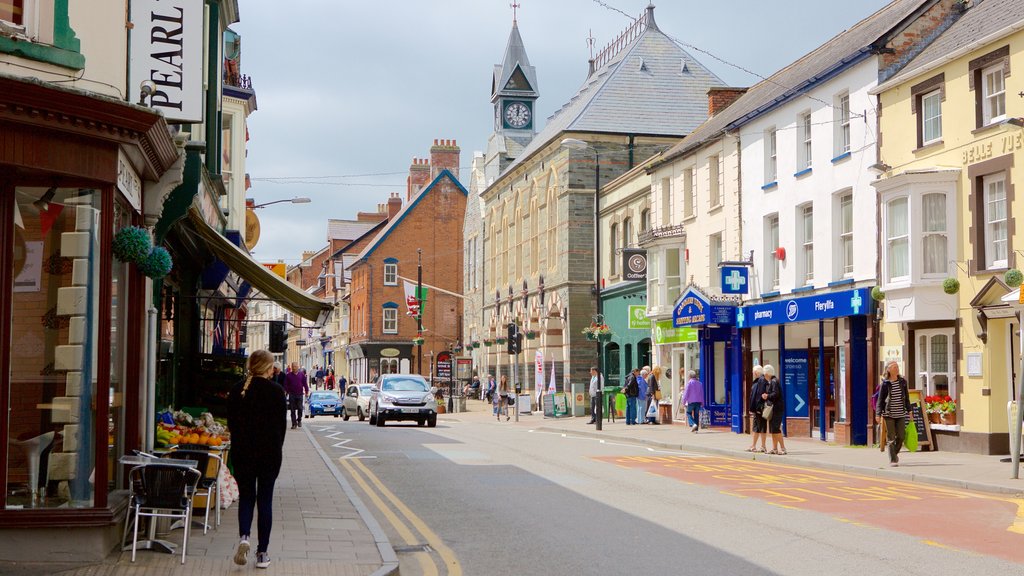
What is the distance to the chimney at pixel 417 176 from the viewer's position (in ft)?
295

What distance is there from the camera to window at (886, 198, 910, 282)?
80.1 ft

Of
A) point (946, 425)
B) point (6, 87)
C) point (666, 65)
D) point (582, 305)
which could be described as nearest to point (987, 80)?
point (946, 425)

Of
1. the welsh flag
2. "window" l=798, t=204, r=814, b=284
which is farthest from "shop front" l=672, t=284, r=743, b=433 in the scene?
the welsh flag

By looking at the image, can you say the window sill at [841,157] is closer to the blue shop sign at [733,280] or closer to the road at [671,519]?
the blue shop sign at [733,280]

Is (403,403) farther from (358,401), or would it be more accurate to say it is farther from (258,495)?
(258,495)

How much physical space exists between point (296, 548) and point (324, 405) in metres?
39.6

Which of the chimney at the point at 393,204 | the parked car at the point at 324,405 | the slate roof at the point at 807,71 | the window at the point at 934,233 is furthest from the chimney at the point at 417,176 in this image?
the window at the point at 934,233

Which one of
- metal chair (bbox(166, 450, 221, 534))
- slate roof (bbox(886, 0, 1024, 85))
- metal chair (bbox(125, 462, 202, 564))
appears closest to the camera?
metal chair (bbox(125, 462, 202, 564))

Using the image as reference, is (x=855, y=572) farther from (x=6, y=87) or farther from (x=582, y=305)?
(x=582, y=305)

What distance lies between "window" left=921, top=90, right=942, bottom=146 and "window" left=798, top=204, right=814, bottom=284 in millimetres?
5323

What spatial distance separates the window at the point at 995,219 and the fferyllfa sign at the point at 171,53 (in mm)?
15860

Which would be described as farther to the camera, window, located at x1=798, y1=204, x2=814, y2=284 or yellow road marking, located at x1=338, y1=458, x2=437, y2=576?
window, located at x1=798, y1=204, x2=814, y2=284

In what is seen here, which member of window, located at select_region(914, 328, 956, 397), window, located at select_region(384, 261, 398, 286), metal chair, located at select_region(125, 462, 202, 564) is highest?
window, located at select_region(384, 261, 398, 286)

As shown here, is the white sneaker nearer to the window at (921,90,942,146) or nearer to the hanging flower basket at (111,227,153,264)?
the hanging flower basket at (111,227,153,264)
